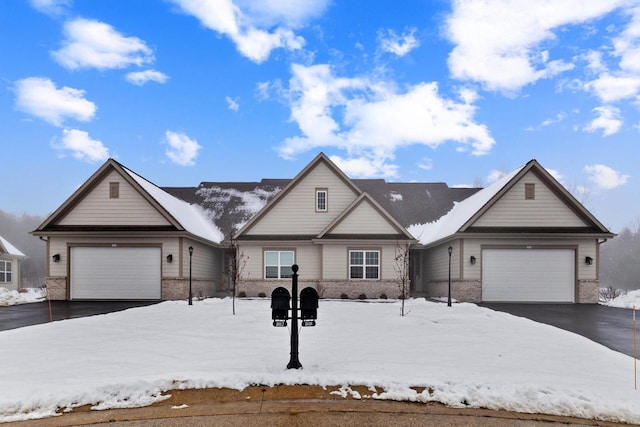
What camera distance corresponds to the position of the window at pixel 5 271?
33.5 metres

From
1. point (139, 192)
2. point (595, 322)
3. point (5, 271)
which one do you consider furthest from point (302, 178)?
point (5, 271)

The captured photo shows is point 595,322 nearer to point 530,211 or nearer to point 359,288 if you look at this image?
point 530,211

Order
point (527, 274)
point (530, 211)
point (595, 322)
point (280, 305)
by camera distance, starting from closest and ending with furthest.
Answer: point (280, 305), point (595, 322), point (527, 274), point (530, 211)

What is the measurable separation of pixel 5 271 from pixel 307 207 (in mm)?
26829

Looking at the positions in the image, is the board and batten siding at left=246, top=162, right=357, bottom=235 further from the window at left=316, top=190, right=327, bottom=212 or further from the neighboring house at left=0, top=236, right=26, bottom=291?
the neighboring house at left=0, top=236, right=26, bottom=291

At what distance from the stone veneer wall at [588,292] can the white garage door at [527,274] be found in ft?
1.13

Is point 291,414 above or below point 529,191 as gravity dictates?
below

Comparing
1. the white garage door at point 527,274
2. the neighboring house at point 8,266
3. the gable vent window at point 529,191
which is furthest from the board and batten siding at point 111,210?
the gable vent window at point 529,191

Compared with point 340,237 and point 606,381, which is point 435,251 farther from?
point 606,381

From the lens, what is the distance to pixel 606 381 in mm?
6793

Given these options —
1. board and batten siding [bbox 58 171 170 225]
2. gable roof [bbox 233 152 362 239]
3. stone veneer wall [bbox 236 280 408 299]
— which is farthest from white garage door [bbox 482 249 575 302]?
board and batten siding [bbox 58 171 170 225]

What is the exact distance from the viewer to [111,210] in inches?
869

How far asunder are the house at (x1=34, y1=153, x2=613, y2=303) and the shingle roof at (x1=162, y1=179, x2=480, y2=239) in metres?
3.92

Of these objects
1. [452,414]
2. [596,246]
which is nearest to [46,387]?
[452,414]
